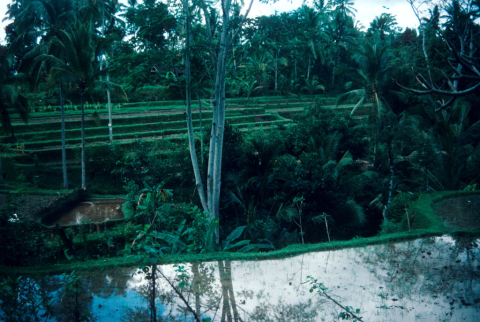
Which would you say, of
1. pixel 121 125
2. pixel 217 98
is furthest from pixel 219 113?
pixel 121 125

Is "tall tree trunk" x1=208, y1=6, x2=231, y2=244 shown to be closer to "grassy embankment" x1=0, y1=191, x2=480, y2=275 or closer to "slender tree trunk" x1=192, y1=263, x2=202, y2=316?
"grassy embankment" x1=0, y1=191, x2=480, y2=275

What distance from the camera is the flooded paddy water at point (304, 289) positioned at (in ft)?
12.3

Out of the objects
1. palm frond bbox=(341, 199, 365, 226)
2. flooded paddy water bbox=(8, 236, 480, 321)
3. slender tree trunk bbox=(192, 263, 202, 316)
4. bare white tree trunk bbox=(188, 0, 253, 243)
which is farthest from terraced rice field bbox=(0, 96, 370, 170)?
flooded paddy water bbox=(8, 236, 480, 321)

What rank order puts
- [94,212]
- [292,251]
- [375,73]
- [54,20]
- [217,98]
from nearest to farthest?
[292,251] → [217,98] → [94,212] → [54,20] → [375,73]

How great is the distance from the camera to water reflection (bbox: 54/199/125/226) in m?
10.5

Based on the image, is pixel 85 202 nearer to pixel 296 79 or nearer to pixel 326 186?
pixel 326 186

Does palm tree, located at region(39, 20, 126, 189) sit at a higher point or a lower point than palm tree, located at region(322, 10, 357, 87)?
lower

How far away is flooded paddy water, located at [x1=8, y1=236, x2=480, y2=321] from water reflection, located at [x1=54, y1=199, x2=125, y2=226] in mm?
6269

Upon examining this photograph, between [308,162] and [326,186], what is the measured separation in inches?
29.1

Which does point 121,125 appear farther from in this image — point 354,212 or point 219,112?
point 354,212

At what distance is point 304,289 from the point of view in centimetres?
426

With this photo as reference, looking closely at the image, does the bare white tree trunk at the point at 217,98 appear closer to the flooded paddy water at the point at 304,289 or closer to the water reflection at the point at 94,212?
the flooded paddy water at the point at 304,289

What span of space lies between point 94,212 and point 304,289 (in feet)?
28.6

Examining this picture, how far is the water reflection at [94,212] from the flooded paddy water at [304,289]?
20.6ft
